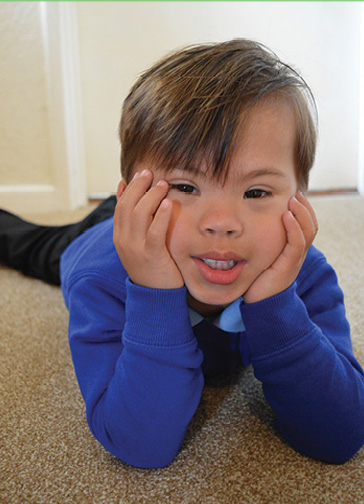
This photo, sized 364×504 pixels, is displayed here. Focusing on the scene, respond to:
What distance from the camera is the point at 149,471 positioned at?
567 mm

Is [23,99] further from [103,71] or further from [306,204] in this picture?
[306,204]

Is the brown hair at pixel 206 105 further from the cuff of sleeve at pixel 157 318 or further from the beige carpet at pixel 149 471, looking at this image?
the beige carpet at pixel 149 471

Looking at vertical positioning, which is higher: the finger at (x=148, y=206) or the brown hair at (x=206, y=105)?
the brown hair at (x=206, y=105)

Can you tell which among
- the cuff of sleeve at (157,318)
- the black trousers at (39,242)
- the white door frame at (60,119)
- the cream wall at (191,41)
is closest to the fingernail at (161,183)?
the cuff of sleeve at (157,318)

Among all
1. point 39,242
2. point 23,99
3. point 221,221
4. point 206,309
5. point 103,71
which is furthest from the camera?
point 103,71

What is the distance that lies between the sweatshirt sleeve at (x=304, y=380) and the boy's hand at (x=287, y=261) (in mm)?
11

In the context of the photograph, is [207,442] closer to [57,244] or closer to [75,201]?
[57,244]

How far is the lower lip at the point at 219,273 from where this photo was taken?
574 mm

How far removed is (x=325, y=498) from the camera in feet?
1.72

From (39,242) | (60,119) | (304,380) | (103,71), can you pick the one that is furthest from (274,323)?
(103,71)

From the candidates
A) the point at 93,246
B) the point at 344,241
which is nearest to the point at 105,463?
the point at 93,246

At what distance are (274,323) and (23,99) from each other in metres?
1.50

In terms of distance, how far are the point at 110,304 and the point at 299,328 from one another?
0.23 meters

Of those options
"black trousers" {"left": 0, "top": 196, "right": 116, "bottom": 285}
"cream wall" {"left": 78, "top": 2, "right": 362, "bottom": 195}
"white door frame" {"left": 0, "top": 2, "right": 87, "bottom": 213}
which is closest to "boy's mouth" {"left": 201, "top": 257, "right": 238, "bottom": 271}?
"black trousers" {"left": 0, "top": 196, "right": 116, "bottom": 285}
